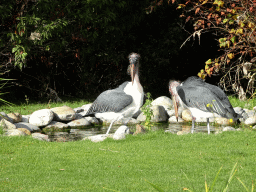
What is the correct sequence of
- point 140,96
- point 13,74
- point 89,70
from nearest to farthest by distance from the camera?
point 140,96 → point 13,74 → point 89,70

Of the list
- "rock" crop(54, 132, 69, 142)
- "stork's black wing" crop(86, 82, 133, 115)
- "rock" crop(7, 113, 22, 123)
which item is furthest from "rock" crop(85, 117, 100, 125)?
"stork's black wing" crop(86, 82, 133, 115)

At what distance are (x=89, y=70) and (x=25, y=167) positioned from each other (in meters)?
14.0

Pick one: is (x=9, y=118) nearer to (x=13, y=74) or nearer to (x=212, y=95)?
(x=212, y=95)

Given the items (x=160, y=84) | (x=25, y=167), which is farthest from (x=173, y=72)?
(x=25, y=167)

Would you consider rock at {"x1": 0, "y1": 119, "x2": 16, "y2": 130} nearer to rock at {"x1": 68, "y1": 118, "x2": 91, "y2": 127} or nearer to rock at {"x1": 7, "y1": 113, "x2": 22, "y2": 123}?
rock at {"x1": 7, "y1": 113, "x2": 22, "y2": 123}

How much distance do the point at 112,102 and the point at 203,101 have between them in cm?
221

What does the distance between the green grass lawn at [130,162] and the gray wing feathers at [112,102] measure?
825 mm

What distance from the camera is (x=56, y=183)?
5.48 meters

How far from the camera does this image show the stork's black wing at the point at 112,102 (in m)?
9.21

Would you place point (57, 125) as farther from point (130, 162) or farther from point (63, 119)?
point (130, 162)

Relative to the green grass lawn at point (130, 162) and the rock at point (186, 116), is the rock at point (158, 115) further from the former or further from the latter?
the green grass lawn at point (130, 162)

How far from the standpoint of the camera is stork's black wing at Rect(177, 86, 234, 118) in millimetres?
9375

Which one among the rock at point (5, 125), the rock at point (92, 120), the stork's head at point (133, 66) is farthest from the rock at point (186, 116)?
the rock at point (5, 125)

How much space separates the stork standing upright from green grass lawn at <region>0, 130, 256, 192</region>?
2.55ft
